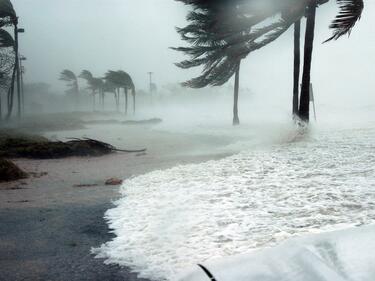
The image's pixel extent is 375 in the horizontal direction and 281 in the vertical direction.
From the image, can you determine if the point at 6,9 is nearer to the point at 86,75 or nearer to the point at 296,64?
the point at 296,64

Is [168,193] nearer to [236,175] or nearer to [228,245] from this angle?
[236,175]

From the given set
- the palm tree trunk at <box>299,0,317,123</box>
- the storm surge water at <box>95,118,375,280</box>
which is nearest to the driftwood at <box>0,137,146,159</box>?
the storm surge water at <box>95,118,375,280</box>

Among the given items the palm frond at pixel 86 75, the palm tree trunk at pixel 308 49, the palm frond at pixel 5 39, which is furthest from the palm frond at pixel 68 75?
the palm tree trunk at pixel 308 49

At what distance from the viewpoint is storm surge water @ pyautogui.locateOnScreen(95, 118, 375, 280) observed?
3766mm

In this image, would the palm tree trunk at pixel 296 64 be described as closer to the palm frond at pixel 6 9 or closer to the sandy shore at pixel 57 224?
the sandy shore at pixel 57 224

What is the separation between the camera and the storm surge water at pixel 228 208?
12.4 feet

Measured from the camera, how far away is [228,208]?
202 inches

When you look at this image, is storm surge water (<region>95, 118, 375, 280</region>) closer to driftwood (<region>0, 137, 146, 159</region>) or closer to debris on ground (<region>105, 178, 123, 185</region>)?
debris on ground (<region>105, 178, 123, 185</region>)

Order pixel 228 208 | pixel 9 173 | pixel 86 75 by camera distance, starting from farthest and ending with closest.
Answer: pixel 86 75, pixel 9 173, pixel 228 208

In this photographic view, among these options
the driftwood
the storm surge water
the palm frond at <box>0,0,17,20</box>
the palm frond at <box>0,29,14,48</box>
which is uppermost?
the palm frond at <box>0,0,17,20</box>

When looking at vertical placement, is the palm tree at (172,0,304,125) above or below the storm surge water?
above

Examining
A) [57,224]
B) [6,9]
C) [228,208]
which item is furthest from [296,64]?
[6,9]

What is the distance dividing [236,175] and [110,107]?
9941 centimetres

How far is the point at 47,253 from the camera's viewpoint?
393cm
